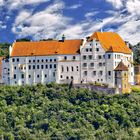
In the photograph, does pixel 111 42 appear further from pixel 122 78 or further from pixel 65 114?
pixel 65 114

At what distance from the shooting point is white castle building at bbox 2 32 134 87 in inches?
5049

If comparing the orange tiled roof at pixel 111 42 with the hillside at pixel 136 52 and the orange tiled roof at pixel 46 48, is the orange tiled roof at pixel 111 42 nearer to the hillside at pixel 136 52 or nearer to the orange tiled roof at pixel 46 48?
the orange tiled roof at pixel 46 48

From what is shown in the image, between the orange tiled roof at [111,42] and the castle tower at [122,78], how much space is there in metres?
2.12

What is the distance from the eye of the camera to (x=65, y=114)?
398ft

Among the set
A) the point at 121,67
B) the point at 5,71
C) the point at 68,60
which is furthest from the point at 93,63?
the point at 5,71

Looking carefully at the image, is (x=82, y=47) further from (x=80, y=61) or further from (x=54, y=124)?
(x=54, y=124)

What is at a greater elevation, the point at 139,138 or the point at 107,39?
the point at 107,39

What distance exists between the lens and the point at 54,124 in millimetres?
120000

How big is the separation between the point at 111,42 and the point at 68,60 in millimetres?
5062

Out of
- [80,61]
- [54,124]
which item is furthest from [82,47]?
[54,124]

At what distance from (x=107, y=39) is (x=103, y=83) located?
18.9 feet

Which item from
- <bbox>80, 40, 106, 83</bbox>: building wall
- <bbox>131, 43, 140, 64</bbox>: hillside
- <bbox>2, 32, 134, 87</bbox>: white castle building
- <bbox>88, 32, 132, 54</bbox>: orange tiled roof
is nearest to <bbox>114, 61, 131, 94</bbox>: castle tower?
→ <bbox>2, 32, 134, 87</bbox>: white castle building

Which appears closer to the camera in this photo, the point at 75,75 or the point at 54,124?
the point at 54,124

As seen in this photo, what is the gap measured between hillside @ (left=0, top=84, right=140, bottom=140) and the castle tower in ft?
4.44
